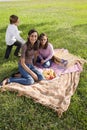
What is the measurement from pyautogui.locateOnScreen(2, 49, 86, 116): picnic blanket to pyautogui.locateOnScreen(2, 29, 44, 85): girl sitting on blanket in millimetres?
237

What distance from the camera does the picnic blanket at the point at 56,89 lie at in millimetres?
9500

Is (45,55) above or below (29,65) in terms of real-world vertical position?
below

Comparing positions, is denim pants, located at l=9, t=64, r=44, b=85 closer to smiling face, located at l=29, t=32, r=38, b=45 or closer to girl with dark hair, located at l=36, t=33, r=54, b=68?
smiling face, located at l=29, t=32, r=38, b=45

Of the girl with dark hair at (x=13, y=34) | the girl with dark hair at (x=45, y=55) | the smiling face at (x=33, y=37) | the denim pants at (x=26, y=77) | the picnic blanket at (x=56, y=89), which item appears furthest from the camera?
the girl with dark hair at (x=13, y=34)

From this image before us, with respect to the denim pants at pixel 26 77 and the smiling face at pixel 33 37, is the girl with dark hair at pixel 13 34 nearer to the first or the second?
the smiling face at pixel 33 37

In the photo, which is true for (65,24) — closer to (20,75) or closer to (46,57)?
(46,57)

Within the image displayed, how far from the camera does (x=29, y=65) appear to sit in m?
10.9

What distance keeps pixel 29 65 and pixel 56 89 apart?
1.36 meters

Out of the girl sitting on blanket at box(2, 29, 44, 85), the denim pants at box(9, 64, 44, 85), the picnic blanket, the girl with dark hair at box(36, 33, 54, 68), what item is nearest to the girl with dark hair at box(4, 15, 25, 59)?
the girl with dark hair at box(36, 33, 54, 68)

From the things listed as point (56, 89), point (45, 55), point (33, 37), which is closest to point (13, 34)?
point (45, 55)

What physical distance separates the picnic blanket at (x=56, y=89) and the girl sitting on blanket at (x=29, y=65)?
0.78 ft

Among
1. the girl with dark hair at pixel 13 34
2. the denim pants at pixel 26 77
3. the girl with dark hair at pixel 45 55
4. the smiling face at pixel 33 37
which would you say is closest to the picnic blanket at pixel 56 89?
the denim pants at pixel 26 77

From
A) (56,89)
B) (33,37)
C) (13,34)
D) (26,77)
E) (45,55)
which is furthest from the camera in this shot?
(13,34)

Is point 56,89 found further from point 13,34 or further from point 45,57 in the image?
point 13,34
